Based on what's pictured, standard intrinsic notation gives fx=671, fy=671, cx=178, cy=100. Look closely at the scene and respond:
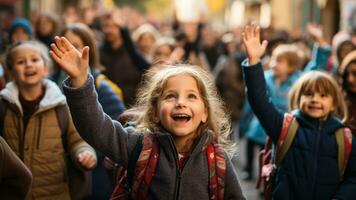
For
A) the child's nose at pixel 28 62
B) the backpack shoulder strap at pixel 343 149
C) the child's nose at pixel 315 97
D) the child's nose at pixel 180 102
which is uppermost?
the child's nose at pixel 28 62

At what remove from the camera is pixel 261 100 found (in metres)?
4.46

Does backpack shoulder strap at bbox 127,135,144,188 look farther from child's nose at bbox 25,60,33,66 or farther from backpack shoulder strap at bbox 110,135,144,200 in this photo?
child's nose at bbox 25,60,33,66

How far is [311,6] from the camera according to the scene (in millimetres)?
25406

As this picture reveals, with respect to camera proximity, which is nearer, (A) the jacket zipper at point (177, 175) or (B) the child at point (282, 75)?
(A) the jacket zipper at point (177, 175)

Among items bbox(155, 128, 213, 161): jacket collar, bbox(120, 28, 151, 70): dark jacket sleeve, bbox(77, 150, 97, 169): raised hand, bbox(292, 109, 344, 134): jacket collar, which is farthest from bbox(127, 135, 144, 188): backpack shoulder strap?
bbox(120, 28, 151, 70): dark jacket sleeve

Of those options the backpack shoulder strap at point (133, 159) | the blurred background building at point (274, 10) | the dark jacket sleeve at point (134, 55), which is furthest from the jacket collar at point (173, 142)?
the blurred background building at point (274, 10)

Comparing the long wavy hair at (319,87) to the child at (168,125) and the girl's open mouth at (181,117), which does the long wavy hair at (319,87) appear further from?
the girl's open mouth at (181,117)

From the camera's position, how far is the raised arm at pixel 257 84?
434cm

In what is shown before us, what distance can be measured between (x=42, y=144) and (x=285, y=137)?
1621mm

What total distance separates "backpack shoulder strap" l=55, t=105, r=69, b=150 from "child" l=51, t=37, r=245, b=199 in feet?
3.23

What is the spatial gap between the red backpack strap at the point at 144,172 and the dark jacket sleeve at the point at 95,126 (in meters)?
0.11

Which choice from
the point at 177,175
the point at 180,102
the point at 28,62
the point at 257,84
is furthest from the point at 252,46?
the point at 28,62

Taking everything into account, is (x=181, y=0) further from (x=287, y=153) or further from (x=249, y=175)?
(x=287, y=153)

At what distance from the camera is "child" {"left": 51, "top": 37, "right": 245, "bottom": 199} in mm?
3248
